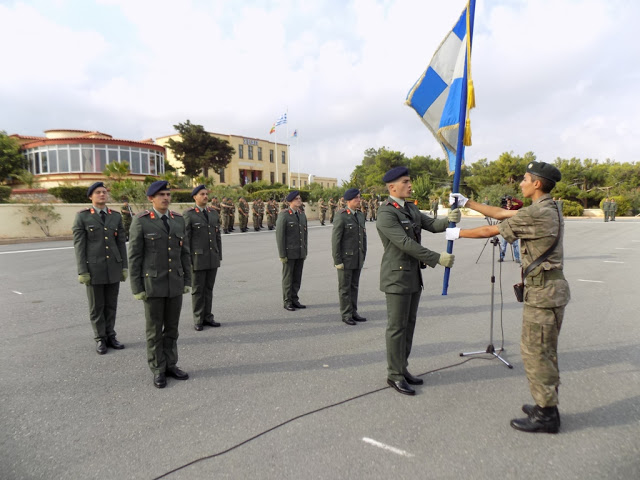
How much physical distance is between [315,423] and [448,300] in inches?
179

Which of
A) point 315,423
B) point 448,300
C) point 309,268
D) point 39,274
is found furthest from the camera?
point 309,268

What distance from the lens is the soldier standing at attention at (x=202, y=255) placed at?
5703 millimetres

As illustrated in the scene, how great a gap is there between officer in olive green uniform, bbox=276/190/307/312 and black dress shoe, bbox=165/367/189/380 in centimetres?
262

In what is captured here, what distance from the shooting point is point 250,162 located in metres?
60.8

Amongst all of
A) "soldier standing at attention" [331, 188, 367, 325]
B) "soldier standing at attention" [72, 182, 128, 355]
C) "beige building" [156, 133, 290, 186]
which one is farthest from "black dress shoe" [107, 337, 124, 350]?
"beige building" [156, 133, 290, 186]

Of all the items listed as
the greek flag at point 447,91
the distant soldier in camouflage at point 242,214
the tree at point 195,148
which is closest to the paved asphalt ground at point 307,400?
the greek flag at point 447,91

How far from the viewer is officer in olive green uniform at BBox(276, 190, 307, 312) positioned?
6672 millimetres

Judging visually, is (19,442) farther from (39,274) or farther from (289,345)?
(39,274)

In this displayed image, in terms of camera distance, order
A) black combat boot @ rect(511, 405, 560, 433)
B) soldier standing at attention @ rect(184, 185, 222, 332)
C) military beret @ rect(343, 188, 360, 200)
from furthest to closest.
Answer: military beret @ rect(343, 188, 360, 200)
soldier standing at attention @ rect(184, 185, 222, 332)
black combat boot @ rect(511, 405, 560, 433)

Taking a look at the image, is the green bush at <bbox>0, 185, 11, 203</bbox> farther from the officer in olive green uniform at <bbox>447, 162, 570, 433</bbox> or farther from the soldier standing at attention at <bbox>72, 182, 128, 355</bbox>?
the officer in olive green uniform at <bbox>447, 162, 570, 433</bbox>

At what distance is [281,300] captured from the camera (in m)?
7.16

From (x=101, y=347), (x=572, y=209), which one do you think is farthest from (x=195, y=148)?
(x=101, y=347)

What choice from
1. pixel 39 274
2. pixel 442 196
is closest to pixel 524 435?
pixel 39 274

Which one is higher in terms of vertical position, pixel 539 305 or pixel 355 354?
pixel 539 305
